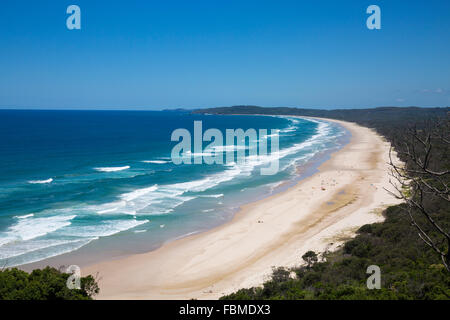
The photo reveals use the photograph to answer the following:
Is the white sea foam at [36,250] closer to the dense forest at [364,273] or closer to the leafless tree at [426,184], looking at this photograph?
the dense forest at [364,273]

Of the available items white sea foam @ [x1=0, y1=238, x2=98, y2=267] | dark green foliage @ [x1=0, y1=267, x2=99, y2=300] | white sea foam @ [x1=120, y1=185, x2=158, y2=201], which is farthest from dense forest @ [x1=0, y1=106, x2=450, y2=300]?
white sea foam @ [x1=120, y1=185, x2=158, y2=201]

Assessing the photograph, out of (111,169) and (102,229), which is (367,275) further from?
(111,169)

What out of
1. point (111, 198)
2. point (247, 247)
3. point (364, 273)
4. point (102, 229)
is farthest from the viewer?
point (111, 198)

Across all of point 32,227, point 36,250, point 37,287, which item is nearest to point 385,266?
point 37,287
